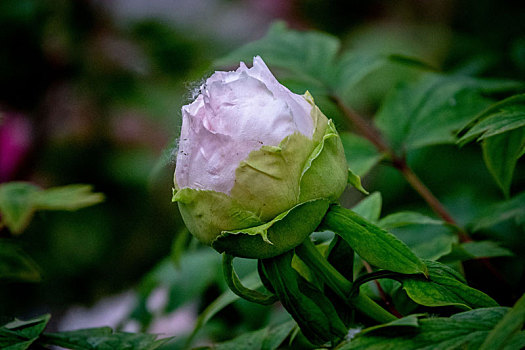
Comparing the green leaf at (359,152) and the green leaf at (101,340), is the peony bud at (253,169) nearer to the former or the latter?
the green leaf at (101,340)

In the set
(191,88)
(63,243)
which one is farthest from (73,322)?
(191,88)

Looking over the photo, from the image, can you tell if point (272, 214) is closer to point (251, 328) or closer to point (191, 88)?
point (191, 88)

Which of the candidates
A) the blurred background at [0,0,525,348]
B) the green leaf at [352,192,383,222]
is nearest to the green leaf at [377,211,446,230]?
the green leaf at [352,192,383,222]

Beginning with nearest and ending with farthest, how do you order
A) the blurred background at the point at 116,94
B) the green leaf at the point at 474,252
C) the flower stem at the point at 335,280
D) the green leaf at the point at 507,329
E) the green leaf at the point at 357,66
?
the green leaf at the point at 507,329, the flower stem at the point at 335,280, the green leaf at the point at 474,252, the green leaf at the point at 357,66, the blurred background at the point at 116,94

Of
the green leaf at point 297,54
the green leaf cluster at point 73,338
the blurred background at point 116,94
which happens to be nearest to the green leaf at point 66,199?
the green leaf cluster at point 73,338

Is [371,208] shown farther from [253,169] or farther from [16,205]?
[16,205]

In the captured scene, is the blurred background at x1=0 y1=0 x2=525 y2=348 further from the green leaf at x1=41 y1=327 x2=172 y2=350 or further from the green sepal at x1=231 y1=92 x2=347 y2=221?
the green sepal at x1=231 y1=92 x2=347 y2=221

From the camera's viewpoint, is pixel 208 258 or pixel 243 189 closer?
pixel 243 189
